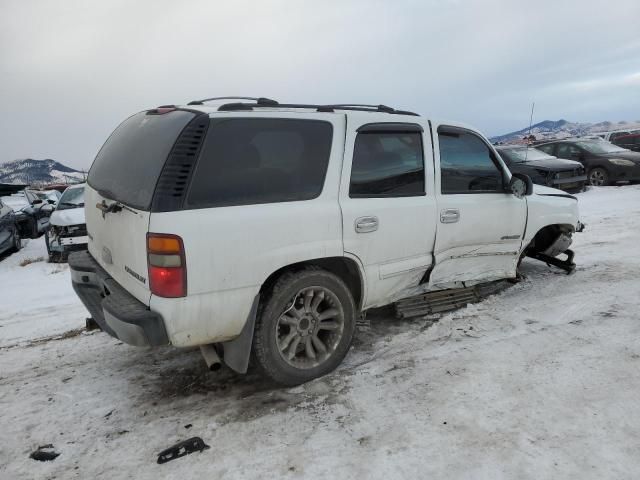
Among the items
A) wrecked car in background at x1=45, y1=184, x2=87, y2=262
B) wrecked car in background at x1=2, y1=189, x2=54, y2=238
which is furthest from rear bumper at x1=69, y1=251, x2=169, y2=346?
wrecked car in background at x1=2, y1=189, x2=54, y2=238

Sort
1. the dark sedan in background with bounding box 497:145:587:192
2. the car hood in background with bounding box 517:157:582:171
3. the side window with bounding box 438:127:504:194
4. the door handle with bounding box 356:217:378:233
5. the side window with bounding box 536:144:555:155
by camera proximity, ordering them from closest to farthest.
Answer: the door handle with bounding box 356:217:378:233 < the side window with bounding box 438:127:504:194 < the dark sedan in background with bounding box 497:145:587:192 < the car hood in background with bounding box 517:157:582:171 < the side window with bounding box 536:144:555:155

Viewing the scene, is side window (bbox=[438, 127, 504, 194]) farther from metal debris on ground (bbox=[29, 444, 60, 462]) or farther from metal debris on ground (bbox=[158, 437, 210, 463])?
metal debris on ground (bbox=[29, 444, 60, 462])

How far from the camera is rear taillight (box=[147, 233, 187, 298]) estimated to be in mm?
2537

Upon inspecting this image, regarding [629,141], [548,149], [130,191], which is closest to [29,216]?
[130,191]

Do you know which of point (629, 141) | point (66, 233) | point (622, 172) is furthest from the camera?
point (629, 141)

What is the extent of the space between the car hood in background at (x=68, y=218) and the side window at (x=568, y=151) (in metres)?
14.0

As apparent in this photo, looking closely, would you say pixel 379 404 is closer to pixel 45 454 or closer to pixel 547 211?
pixel 45 454

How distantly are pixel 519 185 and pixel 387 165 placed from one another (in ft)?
5.20

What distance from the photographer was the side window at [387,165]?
330 cm

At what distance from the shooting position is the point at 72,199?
9508 mm

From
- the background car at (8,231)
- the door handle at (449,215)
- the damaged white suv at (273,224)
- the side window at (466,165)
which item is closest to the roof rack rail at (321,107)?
the damaged white suv at (273,224)

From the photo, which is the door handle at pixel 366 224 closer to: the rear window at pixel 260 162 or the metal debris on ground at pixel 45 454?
the rear window at pixel 260 162

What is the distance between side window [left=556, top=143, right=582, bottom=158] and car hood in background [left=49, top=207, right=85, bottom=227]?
45.8ft

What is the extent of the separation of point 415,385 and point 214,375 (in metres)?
1.52
